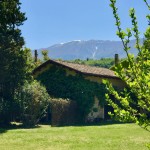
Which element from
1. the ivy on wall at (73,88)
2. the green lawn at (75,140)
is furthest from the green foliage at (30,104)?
the green lawn at (75,140)

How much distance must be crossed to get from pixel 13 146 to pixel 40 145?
3.85ft

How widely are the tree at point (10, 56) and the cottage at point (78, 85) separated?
5695mm

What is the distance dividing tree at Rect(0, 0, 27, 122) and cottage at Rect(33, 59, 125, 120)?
18.7 ft

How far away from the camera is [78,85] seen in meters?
31.4

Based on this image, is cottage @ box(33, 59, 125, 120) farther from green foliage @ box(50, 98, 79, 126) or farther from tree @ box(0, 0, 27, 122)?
tree @ box(0, 0, 27, 122)

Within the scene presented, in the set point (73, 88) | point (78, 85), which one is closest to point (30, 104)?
point (73, 88)

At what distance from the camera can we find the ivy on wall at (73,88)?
30.9 m

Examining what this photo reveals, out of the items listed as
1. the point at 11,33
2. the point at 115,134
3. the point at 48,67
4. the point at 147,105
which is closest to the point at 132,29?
the point at 147,105

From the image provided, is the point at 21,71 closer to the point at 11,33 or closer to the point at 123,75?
the point at 11,33

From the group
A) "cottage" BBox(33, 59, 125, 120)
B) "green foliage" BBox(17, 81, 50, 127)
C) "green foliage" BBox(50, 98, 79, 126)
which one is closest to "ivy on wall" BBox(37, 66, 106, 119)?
"cottage" BBox(33, 59, 125, 120)

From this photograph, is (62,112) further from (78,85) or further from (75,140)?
(75,140)

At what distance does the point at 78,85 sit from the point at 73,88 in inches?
21.2

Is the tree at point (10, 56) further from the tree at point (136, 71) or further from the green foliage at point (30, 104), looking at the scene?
the tree at point (136, 71)

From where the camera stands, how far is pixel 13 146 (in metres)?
16.0
